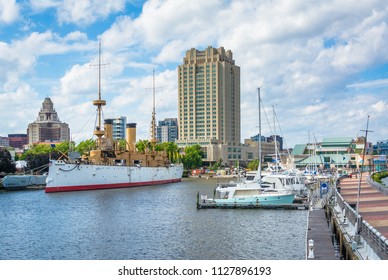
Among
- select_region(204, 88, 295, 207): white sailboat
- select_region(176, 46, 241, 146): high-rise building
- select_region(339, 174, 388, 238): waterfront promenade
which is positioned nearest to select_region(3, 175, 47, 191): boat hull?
select_region(204, 88, 295, 207): white sailboat

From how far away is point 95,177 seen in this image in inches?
3238

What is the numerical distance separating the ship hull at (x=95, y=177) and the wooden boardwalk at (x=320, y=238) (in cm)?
4766

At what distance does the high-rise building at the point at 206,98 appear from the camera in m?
188

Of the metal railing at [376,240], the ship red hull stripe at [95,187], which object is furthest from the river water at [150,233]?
the ship red hull stripe at [95,187]

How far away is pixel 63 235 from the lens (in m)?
33.5

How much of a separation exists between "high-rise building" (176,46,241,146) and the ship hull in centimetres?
8462

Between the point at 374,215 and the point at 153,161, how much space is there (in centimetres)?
7710

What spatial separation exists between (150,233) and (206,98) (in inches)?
6157

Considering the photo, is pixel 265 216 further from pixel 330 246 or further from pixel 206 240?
pixel 330 246

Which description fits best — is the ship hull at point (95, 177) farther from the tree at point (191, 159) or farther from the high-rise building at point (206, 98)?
the high-rise building at point (206, 98)

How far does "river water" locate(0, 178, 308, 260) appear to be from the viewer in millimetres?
27469

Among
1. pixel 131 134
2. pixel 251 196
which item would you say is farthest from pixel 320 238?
pixel 131 134
